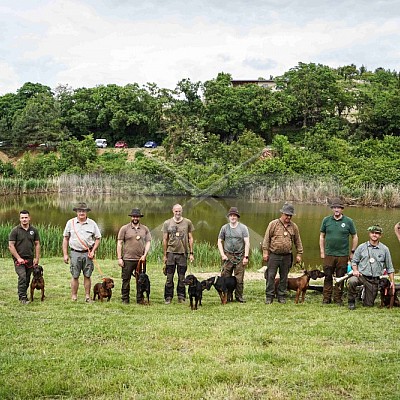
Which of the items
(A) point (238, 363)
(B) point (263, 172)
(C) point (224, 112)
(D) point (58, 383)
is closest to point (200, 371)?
(A) point (238, 363)

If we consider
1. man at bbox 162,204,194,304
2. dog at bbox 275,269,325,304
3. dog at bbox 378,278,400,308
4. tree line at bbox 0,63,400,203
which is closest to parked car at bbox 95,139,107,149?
tree line at bbox 0,63,400,203

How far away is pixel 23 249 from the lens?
7574 mm

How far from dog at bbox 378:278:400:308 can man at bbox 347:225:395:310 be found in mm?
71

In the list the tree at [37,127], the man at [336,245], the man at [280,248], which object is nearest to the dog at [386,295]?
the man at [336,245]

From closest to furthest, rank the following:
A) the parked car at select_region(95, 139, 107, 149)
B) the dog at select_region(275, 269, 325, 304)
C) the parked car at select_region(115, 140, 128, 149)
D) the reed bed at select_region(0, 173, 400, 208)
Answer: the dog at select_region(275, 269, 325, 304), the reed bed at select_region(0, 173, 400, 208), the parked car at select_region(95, 139, 107, 149), the parked car at select_region(115, 140, 128, 149)

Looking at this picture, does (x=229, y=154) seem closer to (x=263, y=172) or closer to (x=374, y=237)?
(x=263, y=172)

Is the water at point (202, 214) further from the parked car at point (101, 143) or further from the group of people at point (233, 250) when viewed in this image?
the parked car at point (101, 143)

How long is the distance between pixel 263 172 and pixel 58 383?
30984 mm

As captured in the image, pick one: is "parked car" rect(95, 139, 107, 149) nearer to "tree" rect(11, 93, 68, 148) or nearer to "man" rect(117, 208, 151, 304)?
"tree" rect(11, 93, 68, 148)

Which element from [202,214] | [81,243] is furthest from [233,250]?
[202,214]

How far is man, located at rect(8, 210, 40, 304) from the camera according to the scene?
750cm

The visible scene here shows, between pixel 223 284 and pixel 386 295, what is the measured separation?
2.38m

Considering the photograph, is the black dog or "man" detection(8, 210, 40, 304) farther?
"man" detection(8, 210, 40, 304)

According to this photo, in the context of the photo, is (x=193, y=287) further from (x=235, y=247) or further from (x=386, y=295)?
(x=386, y=295)
